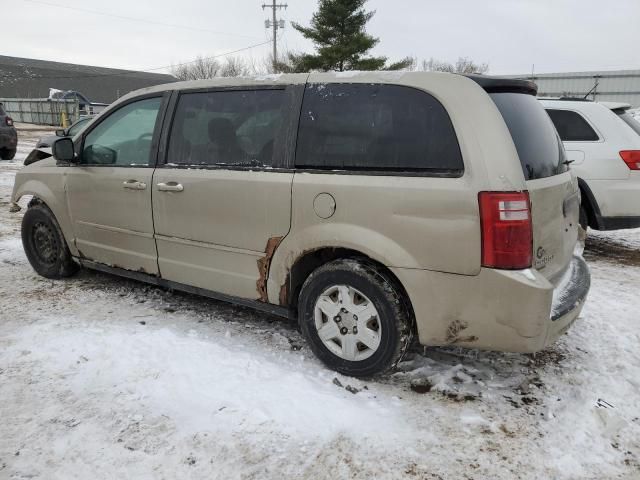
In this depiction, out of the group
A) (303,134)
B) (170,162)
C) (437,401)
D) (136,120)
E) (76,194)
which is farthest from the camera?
(76,194)

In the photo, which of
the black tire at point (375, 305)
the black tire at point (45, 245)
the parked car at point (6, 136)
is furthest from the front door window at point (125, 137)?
the parked car at point (6, 136)

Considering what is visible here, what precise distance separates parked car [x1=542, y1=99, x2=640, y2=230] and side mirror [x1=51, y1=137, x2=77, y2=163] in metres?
4.94

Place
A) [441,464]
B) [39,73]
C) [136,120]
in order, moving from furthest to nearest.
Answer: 1. [39,73]
2. [136,120]
3. [441,464]

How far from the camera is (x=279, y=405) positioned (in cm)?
270

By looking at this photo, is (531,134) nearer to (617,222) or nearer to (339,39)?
(617,222)

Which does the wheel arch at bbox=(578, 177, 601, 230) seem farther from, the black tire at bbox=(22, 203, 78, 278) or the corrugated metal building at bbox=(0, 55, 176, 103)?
the corrugated metal building at bbox=(0, 55, 176, 103)

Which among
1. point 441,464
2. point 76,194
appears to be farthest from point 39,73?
point 441,464

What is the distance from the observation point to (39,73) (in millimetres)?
53281

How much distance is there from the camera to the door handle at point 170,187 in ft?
11.5

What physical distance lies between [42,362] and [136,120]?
76.5 inches

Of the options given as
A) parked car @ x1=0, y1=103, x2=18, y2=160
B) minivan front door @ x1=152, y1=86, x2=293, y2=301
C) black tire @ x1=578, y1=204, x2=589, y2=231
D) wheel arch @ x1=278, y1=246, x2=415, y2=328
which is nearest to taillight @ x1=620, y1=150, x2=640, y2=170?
black tire @ x1=578, y1=204, x2=589, y2=231

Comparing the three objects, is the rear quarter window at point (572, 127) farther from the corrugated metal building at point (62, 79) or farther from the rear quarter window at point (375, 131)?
the corrugated metal building at point (62, 79)

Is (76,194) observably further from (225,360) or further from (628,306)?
(628,306)

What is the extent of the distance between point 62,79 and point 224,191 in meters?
60.4
